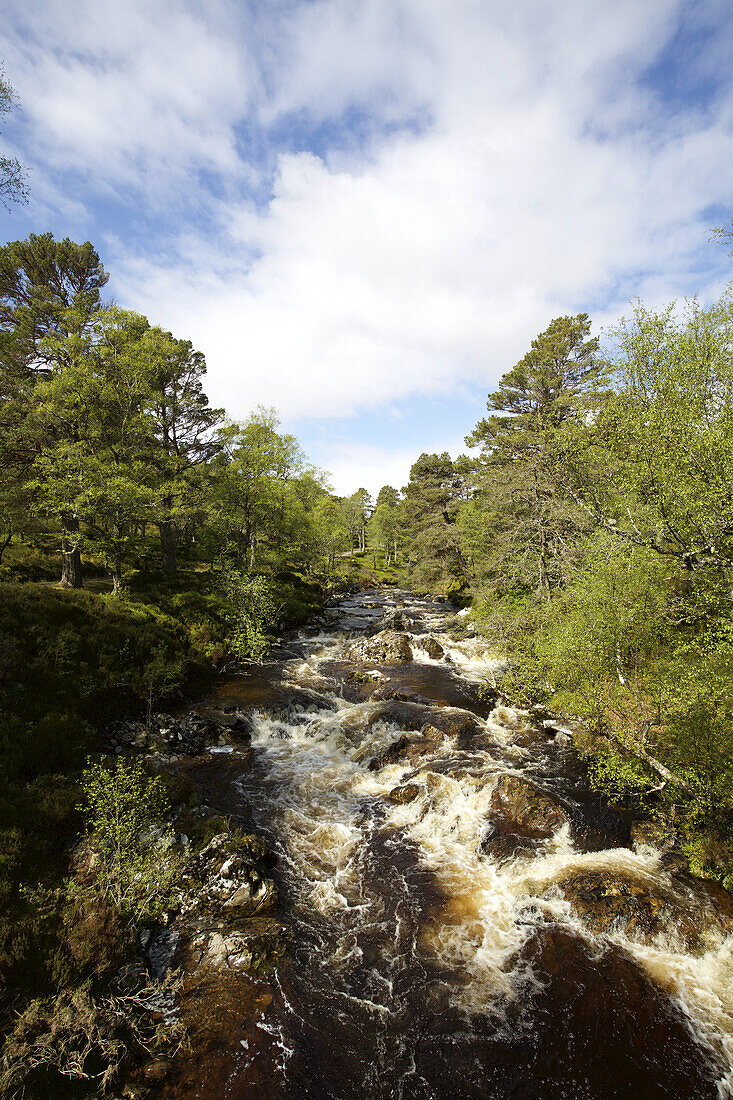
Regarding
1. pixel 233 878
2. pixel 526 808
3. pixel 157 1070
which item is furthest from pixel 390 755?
pixel 157 1070

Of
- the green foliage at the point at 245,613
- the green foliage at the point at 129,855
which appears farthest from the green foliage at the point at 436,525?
the green foliage at the point at 129,855

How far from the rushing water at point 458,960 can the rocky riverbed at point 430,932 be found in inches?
1.3

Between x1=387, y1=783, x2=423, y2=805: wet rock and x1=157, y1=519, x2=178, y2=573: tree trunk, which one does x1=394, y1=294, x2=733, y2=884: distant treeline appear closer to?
x1=387, y1=783, x2=423, y2=805: wet rock

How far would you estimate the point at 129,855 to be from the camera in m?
9.51

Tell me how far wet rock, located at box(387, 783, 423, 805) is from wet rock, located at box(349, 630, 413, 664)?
13106 mm

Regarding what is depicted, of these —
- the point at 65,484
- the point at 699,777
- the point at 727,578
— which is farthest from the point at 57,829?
the point at 727,578

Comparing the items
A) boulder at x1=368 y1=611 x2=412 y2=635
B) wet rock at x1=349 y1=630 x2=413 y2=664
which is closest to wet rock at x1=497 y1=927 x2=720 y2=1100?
wet rock at x1=349 y1=630 x2=413 y2=664

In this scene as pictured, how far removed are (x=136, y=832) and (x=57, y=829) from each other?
1.89m

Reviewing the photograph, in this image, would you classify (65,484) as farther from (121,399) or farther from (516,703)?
(516,703)

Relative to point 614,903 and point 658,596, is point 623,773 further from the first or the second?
point 658,596

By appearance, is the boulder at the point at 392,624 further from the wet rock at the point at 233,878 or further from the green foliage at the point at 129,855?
the green foliage at the point at 129,855

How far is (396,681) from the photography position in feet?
79.2

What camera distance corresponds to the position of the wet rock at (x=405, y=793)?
46.2 ft

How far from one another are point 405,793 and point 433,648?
15.4 meters
